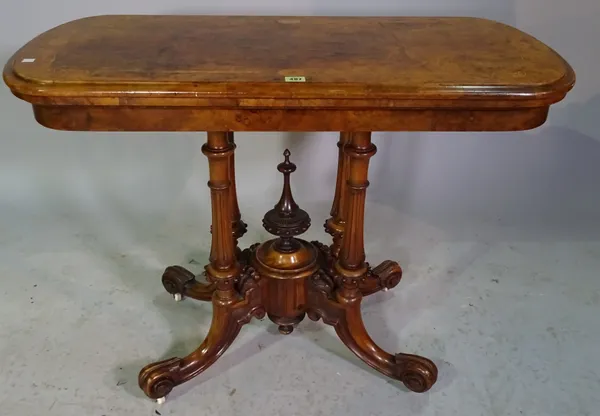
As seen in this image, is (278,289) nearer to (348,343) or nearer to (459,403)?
(348,343)

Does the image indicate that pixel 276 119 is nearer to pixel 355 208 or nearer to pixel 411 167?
pixel 355 208

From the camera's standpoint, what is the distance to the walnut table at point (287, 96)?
110 cm

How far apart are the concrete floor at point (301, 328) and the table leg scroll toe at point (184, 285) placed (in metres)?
0.04

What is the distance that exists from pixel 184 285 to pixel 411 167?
2.81 feet

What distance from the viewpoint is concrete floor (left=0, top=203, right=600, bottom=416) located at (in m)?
1.45

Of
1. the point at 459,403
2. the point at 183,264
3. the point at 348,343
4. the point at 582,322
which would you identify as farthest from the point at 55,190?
the point at 582,322

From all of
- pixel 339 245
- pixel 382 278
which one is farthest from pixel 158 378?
pixel 382 278

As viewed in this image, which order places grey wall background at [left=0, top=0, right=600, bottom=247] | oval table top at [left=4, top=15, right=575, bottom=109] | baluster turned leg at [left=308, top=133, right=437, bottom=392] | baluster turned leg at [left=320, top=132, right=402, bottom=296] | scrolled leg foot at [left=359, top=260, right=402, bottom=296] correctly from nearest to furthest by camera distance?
1. oval table top at [left=4, top=15, right=575, bottom=109]
2. baluster turned leg at [left=308, top=133, right=437, bottom=392]
3. baluster turned leg at [left=320, top=132, right=402, bottom=296]
4. scrolled leg foot at [left=359, top=260, right=402, bottom=296]
5. grey wall background at [left=0, top=0, right=600, bottom=247]

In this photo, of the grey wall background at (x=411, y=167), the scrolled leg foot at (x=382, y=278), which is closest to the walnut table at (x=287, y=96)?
the scrolled leg foot at (x=382, y=278)

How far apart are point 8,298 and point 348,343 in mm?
873

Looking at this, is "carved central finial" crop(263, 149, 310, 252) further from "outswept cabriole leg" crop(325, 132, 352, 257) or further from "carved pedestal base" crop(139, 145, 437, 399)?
"outswept cabriole leg" crop(325, 132, 352, 257)

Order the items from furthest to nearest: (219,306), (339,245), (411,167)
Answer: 1. (411,167)
2. (339,245)
3. (219,306)

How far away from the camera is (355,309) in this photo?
1480 millimetres

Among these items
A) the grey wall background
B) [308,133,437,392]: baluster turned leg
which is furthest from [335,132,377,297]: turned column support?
the grey wall background
